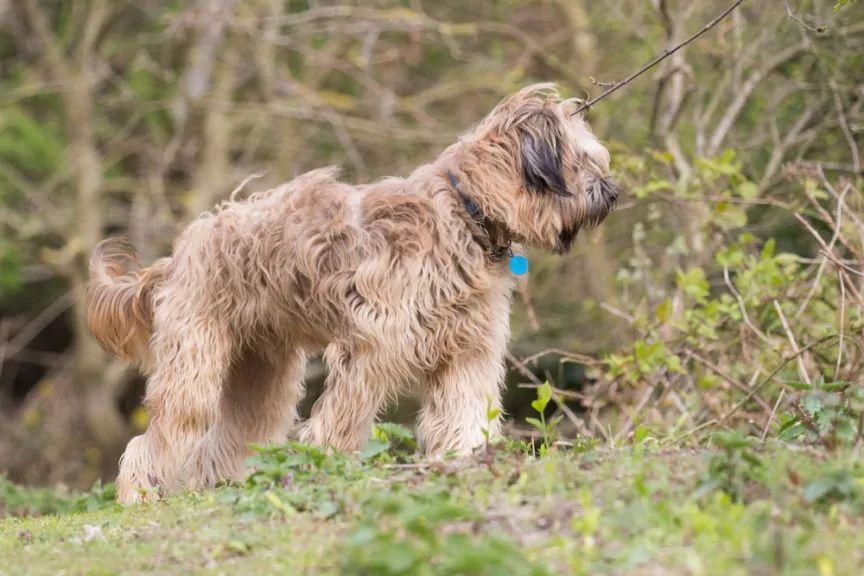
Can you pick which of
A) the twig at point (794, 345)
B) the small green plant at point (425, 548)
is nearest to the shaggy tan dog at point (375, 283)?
the twig at point (794, 345)

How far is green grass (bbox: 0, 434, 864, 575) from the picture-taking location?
11.7 feet

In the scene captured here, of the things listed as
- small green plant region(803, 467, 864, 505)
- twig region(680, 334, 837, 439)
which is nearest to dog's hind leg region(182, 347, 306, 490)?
twig region(680, 334, 837, 439)

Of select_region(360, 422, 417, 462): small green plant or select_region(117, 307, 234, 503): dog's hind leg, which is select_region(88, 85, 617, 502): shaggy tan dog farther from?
select_region(360, 422, 417, 462): small green plant

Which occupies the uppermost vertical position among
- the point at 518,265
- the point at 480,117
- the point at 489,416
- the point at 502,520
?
the point at 480,117

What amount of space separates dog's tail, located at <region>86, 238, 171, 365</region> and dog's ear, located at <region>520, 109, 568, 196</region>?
217cm

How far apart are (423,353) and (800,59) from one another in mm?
5375

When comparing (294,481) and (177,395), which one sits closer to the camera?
(294,481)

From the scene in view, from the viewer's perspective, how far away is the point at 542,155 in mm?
6266

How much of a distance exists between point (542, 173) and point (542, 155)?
0.32 feet

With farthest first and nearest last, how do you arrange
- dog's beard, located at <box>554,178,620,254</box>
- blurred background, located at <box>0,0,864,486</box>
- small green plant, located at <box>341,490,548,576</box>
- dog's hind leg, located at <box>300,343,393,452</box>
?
blurred background, located at <box>0,0,864,486</box> < dog's beard, located at <box>554,178,620,254</box> < dog's hind leg, located at <box>300,343,393,452</box> < small green plant, located at <box>341,490,548,576</box>

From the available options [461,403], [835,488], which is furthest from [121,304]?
[835,488]

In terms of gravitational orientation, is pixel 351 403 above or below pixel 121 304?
below

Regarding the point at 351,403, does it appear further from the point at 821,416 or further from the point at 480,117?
the point at 480,117

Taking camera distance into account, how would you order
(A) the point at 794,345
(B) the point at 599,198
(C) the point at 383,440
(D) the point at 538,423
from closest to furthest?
1. (D) the point at 538,423
2. (C) the point at 383,440
3. (B) the point at 599,198
4. (A) the point at 794,345
